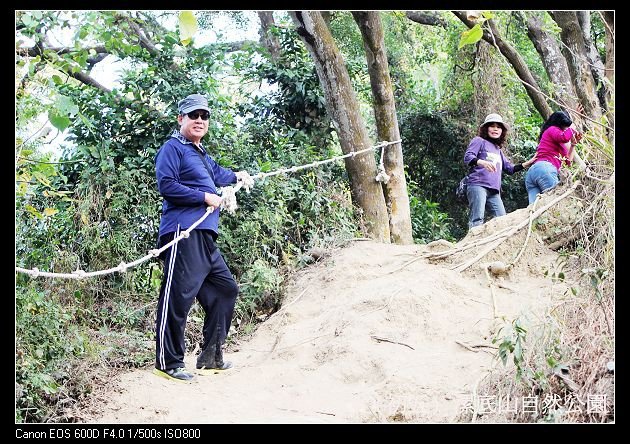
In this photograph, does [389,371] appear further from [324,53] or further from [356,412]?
[324,53]

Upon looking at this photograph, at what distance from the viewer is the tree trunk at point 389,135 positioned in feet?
27.4

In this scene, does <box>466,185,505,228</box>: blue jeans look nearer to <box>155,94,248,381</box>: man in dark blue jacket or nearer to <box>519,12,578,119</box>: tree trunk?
<box>519,12,578,119</box>: tree trunk

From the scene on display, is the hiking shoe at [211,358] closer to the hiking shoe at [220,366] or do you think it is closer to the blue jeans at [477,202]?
the hiking shoe at [220,366]

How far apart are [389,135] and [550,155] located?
5.89 ft

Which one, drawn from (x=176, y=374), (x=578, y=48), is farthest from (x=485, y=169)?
(x=176, y=374)

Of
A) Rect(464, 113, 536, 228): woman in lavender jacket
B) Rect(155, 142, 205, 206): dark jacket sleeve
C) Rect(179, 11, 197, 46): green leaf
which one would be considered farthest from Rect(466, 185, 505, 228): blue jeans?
Rect(179, 11, 197, 46): green leaf

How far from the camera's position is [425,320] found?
5684 millimetres

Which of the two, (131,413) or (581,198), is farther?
(581,198)

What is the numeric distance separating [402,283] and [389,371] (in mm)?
1402

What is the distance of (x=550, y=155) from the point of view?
7.54 metres

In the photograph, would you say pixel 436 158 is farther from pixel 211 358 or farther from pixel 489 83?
pixel 211 358

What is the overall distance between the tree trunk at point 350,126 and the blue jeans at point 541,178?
1.55 meters

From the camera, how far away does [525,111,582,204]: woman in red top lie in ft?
24.2

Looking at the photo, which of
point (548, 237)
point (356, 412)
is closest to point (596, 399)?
point (356, 412)
